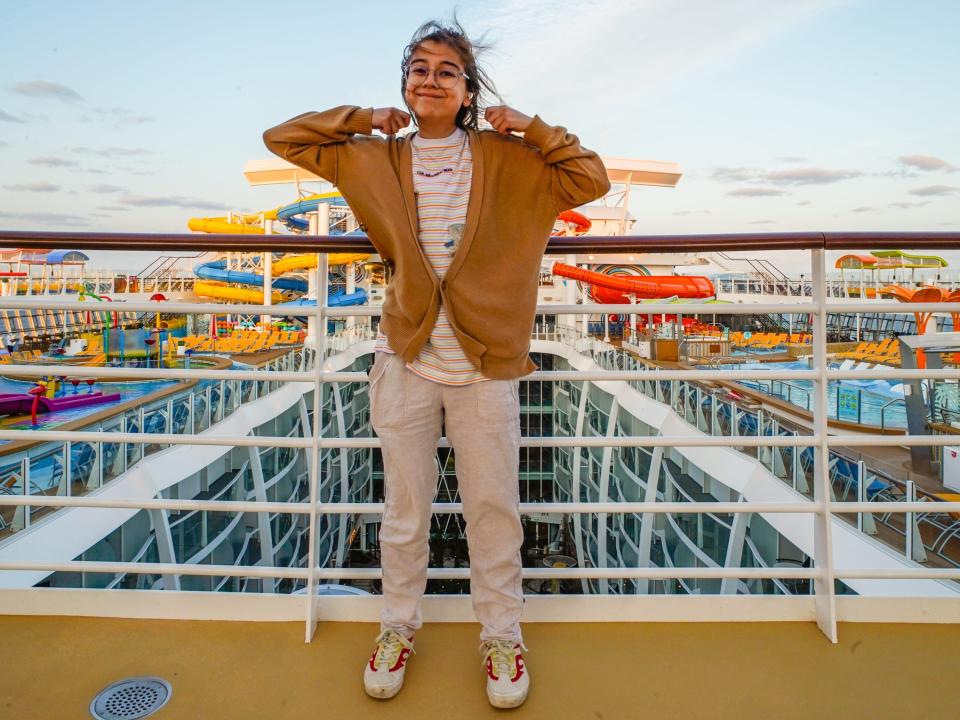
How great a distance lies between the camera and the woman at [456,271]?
1142 millimetres

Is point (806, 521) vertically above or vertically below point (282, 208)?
below

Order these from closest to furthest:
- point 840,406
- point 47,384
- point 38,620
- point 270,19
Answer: point 38,620 < point 270,19 < point 840,406 < point 47,384

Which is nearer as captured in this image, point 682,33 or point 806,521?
point 806,521

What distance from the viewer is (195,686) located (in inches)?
47.6

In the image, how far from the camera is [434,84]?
1136mm

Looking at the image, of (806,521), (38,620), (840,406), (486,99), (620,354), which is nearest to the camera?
(486,99)

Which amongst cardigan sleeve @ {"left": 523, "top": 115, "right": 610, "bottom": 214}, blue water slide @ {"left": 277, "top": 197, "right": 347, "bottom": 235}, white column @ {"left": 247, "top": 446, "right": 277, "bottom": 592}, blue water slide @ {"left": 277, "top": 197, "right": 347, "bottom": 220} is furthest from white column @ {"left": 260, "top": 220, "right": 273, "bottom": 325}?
cardigan sleeve @ {"left": 523, "top": 115, "right": 610, "bottom": 214}

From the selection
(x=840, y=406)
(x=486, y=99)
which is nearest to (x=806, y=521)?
(x=840, y=406)

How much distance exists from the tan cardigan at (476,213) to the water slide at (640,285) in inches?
432

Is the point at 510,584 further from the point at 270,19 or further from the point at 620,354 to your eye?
the point at 620,354

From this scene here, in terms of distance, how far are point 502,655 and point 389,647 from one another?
9.1 inches

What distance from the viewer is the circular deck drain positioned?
3.66 ft

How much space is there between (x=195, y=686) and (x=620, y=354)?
1079 cm

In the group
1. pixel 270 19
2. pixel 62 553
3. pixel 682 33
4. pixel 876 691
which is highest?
pixel 682 33
